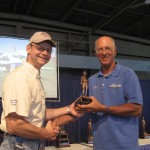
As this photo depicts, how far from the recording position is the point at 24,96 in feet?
4.30

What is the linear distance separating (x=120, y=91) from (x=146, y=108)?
3.41m

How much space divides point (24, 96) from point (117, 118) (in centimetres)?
74

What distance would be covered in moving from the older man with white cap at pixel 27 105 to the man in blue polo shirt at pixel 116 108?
41 centimetres

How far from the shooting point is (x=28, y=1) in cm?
529

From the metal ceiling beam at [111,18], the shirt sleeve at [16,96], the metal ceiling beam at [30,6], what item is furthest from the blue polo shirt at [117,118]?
the metal ceiling beam at [111,18]

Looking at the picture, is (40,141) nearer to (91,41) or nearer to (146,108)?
(146,108)

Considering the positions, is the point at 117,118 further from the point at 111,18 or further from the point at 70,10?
the point at 111,18

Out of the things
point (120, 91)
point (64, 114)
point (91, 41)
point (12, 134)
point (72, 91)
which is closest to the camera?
point (12, 134)

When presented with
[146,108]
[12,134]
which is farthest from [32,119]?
[146,108]

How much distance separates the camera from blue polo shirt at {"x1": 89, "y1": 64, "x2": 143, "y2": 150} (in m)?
1.74

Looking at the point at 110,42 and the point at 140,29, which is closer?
the point at 110,42

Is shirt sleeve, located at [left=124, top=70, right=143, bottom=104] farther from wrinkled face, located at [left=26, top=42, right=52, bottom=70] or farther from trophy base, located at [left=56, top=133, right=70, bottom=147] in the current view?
→ trophy base, located at [left=56, top=133, right=70, bottom=147]

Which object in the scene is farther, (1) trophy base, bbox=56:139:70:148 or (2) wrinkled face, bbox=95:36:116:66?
(1) trophy base, bbox=56:139:70:148

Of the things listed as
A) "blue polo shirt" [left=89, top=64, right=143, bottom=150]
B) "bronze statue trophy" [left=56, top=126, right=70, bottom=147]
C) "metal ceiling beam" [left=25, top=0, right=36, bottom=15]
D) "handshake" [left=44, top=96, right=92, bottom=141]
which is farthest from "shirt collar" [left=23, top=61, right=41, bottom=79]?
"metal ceiling beam" [left=25, top=0, right=36, bottom=15]
